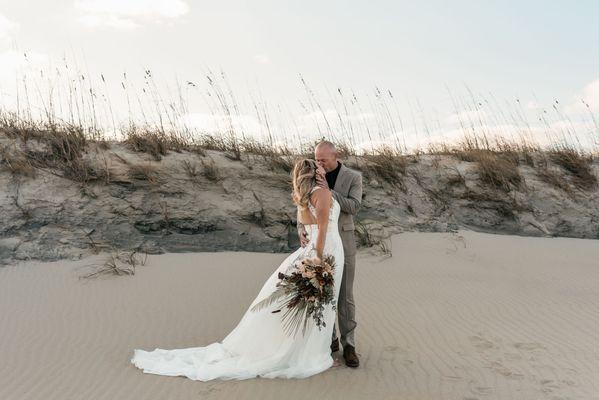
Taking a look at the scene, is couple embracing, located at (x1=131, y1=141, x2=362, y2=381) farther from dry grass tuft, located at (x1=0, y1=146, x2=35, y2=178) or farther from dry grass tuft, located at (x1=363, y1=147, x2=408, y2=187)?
dry grass tuft, located at (x1=363, y1=147, x2=408, y2=187)

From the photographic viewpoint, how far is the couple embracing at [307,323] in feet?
15.6

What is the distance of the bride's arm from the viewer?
4.74 meters

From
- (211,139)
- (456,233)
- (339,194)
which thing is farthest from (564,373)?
(211,139)

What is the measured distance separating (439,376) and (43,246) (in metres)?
6.73

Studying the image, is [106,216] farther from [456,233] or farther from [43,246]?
[456,233]

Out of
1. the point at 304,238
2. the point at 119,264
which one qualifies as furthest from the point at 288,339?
the point at 119,264

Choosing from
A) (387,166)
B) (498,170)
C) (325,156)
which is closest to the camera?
(325,156)

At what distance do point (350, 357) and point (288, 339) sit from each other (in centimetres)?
73

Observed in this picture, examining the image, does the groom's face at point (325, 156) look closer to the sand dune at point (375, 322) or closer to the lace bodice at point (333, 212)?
the lace bodice at point (333, 212)

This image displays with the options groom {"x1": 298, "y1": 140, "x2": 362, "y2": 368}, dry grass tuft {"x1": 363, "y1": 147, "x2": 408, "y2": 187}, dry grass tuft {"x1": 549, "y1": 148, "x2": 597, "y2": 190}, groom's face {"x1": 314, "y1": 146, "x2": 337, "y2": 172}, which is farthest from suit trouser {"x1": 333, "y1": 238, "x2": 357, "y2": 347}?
dry grass tuft {"x1": 549, "y1": 148, "x2": 597, "y2": 190}

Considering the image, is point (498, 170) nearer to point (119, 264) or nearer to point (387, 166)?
point (387, 166)

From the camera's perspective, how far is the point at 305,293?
4.70 meters

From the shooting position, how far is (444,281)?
8.30m

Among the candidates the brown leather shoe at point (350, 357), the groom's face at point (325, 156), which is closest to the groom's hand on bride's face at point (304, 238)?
the groom's face at point (325, 156)
